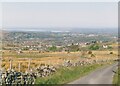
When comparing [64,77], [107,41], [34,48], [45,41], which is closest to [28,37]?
[45,41]

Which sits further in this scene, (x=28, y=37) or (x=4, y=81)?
(x=28, y=37)

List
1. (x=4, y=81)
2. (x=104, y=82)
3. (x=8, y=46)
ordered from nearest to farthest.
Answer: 1. (x=4, y=81)
2. (x=104, y=82)
3. (x=8, y=46)

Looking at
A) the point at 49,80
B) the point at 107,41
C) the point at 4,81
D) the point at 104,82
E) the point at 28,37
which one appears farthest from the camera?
the point at 107,41

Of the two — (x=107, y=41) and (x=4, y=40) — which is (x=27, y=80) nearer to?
(x=4, y=40)

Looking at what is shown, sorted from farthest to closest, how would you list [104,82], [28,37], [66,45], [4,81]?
[28,37] → [66,45] → [104,82] → [4,81]

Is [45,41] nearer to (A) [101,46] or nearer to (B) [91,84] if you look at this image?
(A) [101,46]

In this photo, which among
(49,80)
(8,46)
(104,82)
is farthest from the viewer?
(8,46)

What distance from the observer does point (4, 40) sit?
94.3 m

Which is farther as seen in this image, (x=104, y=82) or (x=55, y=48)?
(x=55, y=48)

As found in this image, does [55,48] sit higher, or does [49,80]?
[49,80]

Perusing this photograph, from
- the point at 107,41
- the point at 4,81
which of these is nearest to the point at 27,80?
the point at 4,81

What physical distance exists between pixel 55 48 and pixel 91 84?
6885 centimetres

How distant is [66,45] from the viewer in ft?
322

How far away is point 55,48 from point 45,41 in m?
8.75
